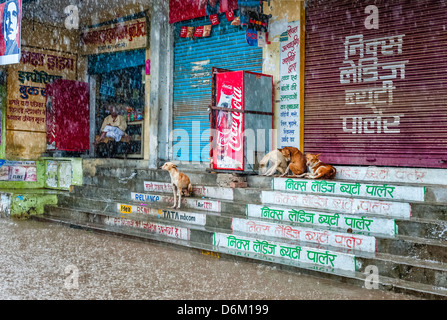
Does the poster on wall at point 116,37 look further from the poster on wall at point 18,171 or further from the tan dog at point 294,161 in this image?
the tan dog at point 294,161

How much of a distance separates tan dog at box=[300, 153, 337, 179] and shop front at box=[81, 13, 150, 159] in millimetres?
5162

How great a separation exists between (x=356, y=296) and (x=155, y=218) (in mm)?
4021

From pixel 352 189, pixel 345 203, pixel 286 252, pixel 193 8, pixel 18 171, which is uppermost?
pixel 193 8

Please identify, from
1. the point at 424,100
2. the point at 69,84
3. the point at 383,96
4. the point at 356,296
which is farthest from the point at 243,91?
the point at 69,84

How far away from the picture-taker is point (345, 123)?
7.69m

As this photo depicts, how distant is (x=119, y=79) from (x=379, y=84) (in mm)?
7819

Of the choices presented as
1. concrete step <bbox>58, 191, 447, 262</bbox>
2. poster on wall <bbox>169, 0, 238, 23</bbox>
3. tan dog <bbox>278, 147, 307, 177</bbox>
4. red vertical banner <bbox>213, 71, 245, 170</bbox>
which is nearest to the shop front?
poster on wall <bbox>169, 0, 238, 23</bbox>

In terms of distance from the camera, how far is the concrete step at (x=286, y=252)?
4.54 metres

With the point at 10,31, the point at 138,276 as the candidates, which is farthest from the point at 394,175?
the point at 10,31

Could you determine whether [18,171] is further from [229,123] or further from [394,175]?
[394,175]

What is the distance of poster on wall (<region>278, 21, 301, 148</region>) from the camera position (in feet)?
27.0

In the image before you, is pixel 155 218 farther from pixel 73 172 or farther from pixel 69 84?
pixel 69 84

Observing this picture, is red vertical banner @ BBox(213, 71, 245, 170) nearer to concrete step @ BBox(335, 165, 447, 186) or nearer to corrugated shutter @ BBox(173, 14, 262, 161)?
corrugated shutter @ BBox(173, 14, 262, 161)

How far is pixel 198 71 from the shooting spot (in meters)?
9.90
